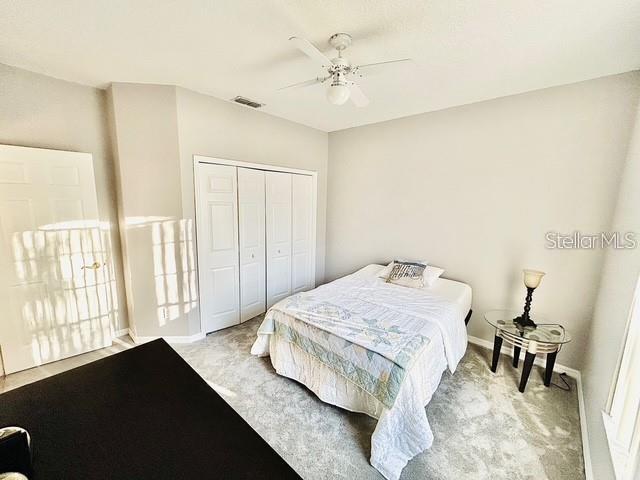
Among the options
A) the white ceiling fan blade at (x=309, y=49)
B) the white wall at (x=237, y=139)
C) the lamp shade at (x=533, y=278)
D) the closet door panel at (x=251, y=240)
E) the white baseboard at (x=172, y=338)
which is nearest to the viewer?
the white ceiling fan blade at (x=309, y=49)

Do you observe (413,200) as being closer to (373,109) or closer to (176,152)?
(373,109)

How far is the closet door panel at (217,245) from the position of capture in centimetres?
295

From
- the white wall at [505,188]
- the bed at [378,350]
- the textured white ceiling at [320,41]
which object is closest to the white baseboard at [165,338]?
the bed at [378,350]

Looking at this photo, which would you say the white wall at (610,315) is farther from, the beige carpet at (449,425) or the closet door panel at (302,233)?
the closet door panel at (302,233)

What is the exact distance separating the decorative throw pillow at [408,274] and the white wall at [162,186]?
2294mm

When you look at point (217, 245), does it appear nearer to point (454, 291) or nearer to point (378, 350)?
point (378, 350)

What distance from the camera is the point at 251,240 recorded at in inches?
135

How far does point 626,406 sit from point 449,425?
99 cm

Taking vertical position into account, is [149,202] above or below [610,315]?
above

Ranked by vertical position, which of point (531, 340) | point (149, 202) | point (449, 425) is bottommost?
point (449, 425)

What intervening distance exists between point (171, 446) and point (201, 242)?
8.02 feet

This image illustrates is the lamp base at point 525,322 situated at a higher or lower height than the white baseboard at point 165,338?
higher

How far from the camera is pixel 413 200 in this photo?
3.44 m

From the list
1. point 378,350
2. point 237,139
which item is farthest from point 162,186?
point 378,350
